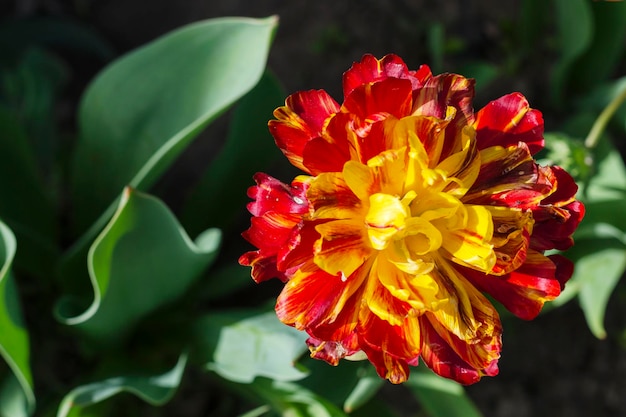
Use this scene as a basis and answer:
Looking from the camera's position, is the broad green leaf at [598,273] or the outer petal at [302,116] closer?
the outer petal at [302,116]

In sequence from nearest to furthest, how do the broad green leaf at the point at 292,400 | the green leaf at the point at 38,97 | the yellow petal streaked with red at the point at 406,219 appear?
the yellow petal streaked with red at the point at 406,219 → the broad green leaf at the point at 292,400 → the green leaf at the point at 38,97

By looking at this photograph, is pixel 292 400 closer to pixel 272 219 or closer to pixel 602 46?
pixel 272 219

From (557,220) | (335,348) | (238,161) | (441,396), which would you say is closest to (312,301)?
(335,348)

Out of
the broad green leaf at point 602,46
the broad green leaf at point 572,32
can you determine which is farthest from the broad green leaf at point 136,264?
the broad green leaf at point 602,46

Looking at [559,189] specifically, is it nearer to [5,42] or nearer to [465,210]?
[465,210]

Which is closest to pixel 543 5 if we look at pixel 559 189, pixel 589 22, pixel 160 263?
pixel 589 22

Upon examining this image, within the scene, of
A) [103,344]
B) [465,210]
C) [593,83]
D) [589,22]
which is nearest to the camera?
[465,210]

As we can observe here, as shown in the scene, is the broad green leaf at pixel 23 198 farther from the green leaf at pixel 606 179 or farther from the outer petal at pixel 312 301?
the green leaf at pixel 606 179
